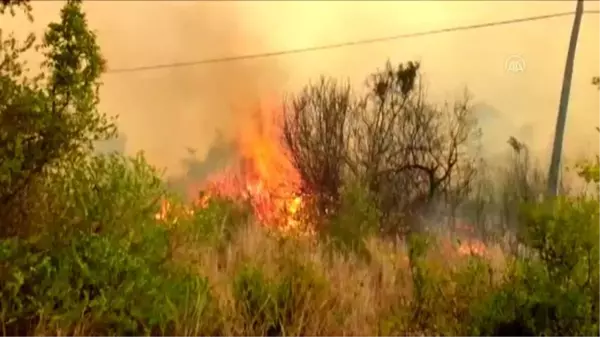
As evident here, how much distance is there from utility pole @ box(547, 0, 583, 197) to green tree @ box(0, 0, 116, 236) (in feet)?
22.0

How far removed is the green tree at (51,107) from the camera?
24.0 ft

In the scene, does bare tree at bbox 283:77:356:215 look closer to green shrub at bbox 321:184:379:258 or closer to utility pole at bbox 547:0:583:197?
utility pole at bbox 547:0:583:197

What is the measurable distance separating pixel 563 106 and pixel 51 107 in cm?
730

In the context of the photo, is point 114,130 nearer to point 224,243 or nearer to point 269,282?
point 269,282

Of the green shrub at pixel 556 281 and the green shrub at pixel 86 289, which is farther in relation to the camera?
the green shrub at pixel 556 281

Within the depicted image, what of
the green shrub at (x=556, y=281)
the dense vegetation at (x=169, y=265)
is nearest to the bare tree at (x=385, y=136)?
the dense vegetation at (x=169, y=265)

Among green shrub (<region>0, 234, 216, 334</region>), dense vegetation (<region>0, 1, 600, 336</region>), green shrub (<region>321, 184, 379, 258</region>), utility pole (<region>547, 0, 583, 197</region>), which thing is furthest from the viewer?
utility pole (<region>547, 0, 583, 197</region>)

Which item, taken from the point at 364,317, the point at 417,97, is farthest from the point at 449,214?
the point at 364,317

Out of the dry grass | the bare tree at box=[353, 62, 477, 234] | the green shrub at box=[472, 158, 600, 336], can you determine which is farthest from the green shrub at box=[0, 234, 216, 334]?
the bare tree at box=[353, 62, 477, 234]

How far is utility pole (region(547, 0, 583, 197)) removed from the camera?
1262cm

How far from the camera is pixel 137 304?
24.2ft

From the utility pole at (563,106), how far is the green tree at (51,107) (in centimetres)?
671

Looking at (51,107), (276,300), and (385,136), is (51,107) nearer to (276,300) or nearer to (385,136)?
(276,300)

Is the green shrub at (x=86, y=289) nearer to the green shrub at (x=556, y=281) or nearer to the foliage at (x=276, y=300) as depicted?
the foliage at (x=276, y=300)
